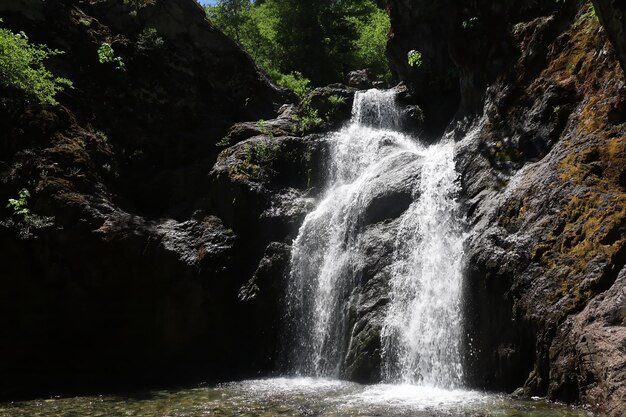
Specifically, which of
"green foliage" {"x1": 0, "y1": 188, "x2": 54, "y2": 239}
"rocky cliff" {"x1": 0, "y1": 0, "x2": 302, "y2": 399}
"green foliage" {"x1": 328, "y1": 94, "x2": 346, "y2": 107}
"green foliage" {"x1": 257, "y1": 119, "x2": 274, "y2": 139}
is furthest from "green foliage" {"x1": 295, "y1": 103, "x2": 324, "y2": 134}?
"green foliage" {"x1": 0, "y1": 188, "x2": 54, "y2": 239}

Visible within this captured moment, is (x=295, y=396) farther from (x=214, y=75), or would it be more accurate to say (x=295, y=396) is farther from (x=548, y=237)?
(x=214, y=75)

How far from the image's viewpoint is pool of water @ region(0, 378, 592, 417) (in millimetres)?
7000

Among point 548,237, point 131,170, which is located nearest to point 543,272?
point 548,237

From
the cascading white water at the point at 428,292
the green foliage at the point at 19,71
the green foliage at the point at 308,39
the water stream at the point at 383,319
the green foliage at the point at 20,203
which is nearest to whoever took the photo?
the water stream at the point at 383,319

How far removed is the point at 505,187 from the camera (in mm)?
10102

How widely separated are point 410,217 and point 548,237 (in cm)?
360

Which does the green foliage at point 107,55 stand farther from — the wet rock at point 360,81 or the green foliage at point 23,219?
the wet rock at point 360,81

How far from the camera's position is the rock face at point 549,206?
22.7 ft

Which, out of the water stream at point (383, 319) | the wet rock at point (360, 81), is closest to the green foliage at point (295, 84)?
the wet rock at point (360, 81)

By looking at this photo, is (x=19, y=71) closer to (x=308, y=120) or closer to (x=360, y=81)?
(x=308, y=120)

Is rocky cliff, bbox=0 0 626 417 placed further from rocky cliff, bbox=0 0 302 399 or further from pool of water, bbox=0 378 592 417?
pool of water, bbox=0 378 592 417

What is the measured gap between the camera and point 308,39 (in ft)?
86.8

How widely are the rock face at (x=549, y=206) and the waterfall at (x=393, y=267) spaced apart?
0.51 metres

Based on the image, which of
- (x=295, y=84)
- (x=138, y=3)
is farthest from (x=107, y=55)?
(x=295, y=84)
